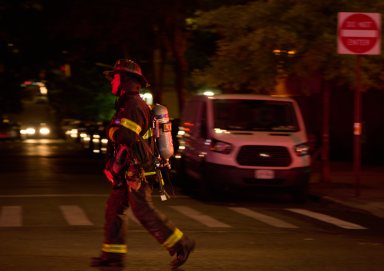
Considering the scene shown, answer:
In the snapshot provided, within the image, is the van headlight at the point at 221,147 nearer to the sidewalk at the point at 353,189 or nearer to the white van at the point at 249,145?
the white van at the point at 249,145

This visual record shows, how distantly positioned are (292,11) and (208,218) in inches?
239

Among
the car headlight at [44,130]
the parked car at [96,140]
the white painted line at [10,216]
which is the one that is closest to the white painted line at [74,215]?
the white painted line at [10,216]

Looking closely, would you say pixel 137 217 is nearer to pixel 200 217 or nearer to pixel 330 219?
pixel 200 217

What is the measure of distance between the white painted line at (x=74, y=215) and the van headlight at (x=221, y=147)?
2.67 meters

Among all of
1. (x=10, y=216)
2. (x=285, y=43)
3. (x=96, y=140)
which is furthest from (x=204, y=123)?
(x=96, y=140)

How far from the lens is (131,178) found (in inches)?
315

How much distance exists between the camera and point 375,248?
10.0 m

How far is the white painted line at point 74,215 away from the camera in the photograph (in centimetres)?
1188

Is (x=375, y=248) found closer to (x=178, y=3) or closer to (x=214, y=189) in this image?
(x=214, y=189)

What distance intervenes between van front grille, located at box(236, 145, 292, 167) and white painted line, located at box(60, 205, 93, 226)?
3.01 meters

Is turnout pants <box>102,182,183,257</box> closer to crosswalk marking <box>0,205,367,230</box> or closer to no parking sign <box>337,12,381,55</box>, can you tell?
→ crosswalk marking <box>0,205,367,230</box>

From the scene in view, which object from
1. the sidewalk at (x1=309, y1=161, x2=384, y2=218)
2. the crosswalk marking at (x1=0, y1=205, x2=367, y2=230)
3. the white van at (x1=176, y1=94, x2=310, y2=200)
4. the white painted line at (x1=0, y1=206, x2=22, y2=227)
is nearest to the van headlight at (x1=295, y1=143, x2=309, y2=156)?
the white van at (x1=176, y1=94, x2=310, y2=200)

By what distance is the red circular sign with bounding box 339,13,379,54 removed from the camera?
1518cm

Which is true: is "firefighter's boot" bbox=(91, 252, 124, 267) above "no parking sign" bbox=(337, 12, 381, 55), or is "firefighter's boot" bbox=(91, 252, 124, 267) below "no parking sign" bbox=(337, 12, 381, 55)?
below
